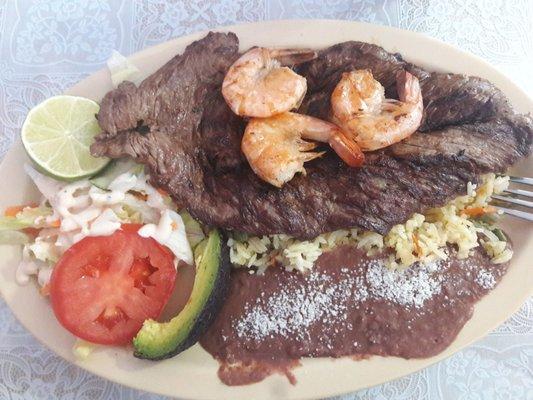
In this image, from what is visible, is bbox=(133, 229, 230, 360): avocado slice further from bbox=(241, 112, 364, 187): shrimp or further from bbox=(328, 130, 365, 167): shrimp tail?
bbox=(328, 130, 365, 167): shrimp tail

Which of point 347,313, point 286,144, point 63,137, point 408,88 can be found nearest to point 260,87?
point 286,144

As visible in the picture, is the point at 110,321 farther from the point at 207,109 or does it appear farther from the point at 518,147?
the point at 518,147

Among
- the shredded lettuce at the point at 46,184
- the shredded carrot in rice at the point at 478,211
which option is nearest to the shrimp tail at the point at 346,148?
the shredded carrot in rice at the point at 478,211

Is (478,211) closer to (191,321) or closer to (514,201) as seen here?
(514,201)

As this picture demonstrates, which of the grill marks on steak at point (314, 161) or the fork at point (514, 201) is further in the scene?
the fork at point (514, 201)

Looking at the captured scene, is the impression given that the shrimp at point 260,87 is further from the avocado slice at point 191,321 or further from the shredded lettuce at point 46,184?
the shredded lettuce at point 46,184

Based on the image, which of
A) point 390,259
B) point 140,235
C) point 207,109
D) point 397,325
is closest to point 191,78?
point 207,109

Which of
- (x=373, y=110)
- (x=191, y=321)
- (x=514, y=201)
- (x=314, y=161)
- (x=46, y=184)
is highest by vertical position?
(x=373, y=110)
